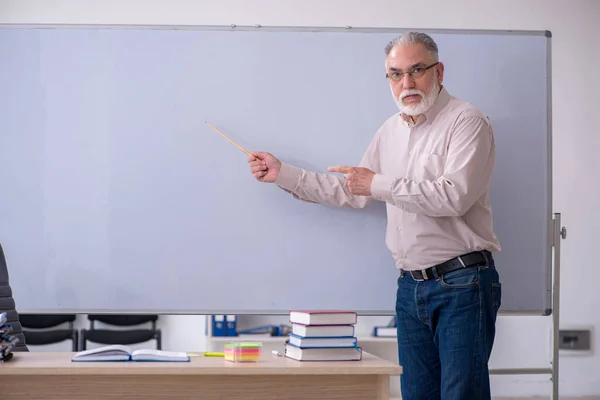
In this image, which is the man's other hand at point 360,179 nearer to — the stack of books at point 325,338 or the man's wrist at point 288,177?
the man's wrist at point 288,177

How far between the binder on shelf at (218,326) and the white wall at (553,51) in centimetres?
189

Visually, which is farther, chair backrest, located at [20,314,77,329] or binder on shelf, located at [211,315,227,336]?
chair backrest, located at [20,314,77,329]

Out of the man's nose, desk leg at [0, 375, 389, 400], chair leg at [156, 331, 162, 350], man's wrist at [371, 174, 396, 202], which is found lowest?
chair leg at [156, 331, 162, 350]

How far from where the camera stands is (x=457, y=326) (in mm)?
2402

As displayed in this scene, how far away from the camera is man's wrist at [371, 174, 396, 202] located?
2.39m

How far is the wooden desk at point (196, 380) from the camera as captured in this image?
1.95m

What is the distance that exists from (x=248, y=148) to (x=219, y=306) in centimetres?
65

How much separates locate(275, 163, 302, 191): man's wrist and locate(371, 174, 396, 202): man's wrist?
0.46 metres

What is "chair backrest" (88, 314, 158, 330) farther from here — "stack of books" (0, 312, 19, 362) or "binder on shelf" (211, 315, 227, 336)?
"stack of books" (0, 312, 19, 362)

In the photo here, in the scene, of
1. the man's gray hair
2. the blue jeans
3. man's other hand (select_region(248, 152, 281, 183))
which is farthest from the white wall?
the blue jeans

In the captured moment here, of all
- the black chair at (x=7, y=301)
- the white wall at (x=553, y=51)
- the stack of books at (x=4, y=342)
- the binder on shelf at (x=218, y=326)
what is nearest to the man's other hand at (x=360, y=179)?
the stack of books at (x=4, y=342)

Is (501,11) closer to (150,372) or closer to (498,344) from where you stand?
(498,344)

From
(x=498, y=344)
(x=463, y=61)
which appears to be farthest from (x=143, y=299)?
(x=498, y=344)

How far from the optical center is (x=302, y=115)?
3.00 meters
